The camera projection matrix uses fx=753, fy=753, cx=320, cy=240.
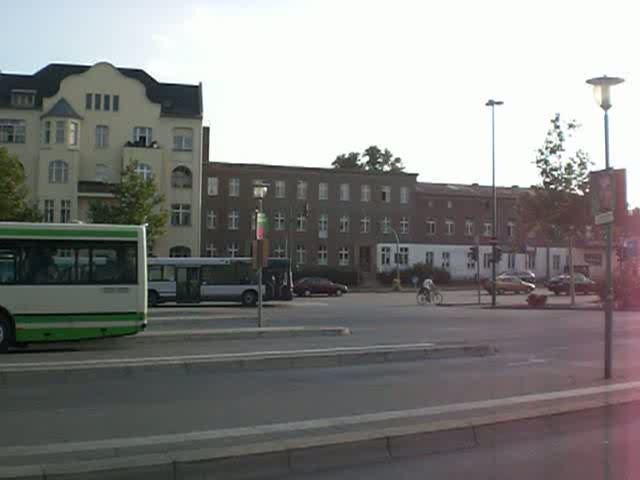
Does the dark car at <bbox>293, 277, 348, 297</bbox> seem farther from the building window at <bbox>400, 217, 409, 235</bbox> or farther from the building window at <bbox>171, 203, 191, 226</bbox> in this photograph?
the building window at <bbox>400, 217, 409, 235</bbox>

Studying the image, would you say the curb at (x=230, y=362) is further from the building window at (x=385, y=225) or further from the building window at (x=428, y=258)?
the building window at (x=428, y=258)

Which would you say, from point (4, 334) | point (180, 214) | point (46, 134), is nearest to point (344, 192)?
point (180, 214)

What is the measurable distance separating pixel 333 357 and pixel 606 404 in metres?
5.82

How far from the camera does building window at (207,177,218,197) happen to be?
73925mm

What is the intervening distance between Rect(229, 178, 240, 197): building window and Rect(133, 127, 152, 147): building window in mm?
13506

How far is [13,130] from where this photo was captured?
5950 centimetres

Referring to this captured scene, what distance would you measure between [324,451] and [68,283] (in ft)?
36.7

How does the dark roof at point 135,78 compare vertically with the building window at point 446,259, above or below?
above

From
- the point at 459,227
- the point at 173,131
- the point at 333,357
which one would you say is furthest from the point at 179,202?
the point at 333,357

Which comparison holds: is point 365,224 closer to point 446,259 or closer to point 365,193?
point 365,193

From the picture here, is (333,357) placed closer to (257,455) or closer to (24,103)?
(257,455)

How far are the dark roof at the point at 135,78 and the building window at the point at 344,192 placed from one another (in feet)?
63.8

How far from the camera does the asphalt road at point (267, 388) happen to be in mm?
8641

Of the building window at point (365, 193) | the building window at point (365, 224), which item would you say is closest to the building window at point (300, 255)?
the building window at point (365, 224)
